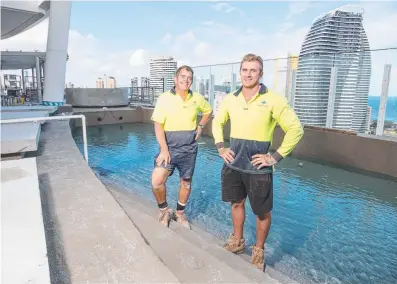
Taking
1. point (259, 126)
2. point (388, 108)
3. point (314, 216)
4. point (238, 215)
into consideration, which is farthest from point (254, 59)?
point (388, 108)

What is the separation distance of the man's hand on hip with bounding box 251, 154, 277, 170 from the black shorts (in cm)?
11

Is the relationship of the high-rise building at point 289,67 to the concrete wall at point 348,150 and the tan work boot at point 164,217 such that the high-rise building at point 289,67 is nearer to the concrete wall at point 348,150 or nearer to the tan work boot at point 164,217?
the concrete wall at point 348,150

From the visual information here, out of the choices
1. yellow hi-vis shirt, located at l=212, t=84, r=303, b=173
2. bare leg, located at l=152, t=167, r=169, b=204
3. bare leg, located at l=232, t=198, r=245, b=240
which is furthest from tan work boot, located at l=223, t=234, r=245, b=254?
bare leg, located at l=152, t=167, r=169, b=204

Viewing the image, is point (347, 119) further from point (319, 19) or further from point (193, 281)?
point (193, 281)

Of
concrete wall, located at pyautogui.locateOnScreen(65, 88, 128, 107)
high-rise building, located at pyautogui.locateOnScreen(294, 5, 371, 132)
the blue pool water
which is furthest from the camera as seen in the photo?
concrete wall, located at pyautogui.locateOnScreen(65, 88, 128, 107)

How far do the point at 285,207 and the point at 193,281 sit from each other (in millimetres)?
3046

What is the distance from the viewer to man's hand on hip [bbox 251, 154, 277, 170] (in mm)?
2346

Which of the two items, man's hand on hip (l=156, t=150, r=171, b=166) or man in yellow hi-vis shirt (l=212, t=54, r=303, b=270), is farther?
man's hand on hip (l=156, t=150, r=171, b=166)

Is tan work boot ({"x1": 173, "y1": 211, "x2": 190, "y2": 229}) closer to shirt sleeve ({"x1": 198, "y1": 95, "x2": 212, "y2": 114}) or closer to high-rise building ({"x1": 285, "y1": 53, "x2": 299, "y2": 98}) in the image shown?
shirt sleeve ({"x1": 198, "y1": 95, "x2": 212, "y2": 114})

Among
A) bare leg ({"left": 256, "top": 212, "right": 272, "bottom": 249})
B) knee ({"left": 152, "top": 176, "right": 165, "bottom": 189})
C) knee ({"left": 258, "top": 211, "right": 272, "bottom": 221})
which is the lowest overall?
bare leg ({"left": 256, "top": 212, "right": 272, "bottom": 249})

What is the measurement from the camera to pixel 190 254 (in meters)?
2.15

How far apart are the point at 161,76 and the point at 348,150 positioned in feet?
39.9

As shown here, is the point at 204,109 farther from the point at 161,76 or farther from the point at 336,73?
the point at 161,76

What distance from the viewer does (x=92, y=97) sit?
1795 centimetres
